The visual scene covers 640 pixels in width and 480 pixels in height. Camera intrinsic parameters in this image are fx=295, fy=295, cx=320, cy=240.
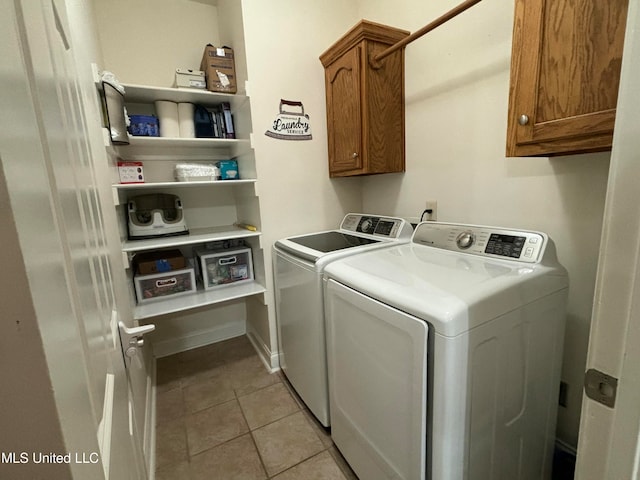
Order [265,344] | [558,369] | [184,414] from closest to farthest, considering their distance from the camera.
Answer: [558,369] → [184,414] → [265,344]

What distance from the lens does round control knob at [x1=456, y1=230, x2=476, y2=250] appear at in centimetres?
138

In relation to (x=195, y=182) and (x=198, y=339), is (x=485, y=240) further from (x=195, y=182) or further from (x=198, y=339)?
(x=198, y=339)

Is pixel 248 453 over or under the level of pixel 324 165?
under

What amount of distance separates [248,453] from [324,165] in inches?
74.7

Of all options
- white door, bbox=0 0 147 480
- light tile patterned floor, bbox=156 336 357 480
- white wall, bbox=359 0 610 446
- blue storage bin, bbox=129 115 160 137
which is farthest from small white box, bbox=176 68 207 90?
light tile patterned floor, bbox=156 336 357 480

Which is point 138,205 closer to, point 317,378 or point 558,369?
point 317,378

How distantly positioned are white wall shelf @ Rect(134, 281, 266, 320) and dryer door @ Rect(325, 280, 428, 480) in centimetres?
94

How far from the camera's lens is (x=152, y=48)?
221 cm

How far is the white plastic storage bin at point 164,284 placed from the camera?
6.54 feet

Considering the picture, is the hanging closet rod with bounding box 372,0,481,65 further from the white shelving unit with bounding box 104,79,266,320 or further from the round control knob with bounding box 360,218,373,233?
the round control knob with bounding box 360,218,373,233

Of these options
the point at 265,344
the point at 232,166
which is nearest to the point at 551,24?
the point at 232,166

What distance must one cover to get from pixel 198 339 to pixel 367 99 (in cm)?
239

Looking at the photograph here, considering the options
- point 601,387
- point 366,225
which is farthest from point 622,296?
point 366,225

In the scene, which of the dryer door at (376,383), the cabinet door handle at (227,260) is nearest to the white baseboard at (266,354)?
the cabinet door handle at (227,260)
